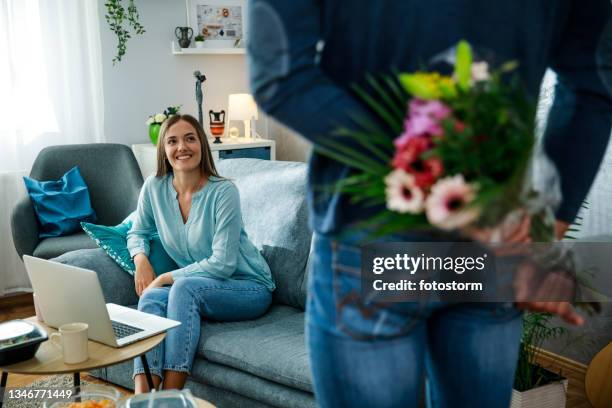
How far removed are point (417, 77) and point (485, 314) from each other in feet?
0.92

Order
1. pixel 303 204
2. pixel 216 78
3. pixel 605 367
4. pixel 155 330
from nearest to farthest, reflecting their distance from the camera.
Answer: pixel 155 330
pixel 605 367
pixel 303 204
pixel 216 78

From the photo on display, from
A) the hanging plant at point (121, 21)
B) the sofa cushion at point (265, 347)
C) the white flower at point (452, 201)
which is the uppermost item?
the hanging plant at point (121, 21)

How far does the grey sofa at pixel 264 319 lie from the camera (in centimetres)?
223

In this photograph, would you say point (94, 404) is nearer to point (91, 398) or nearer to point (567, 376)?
point (91, 398)

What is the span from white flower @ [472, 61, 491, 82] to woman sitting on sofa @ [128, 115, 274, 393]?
1.86 meters

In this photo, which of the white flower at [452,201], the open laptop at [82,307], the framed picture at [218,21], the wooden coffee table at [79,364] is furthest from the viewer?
the framed picture at [218,21]

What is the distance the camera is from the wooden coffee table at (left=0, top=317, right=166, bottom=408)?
1.93 m

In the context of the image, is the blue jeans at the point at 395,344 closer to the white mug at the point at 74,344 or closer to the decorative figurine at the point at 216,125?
the white mug at the point at 74,344

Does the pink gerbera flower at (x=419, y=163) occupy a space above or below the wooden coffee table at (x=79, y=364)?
above

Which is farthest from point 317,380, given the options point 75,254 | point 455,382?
point 75,254

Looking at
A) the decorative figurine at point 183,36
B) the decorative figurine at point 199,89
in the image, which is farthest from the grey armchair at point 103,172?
the decorative figurine at point 183,36

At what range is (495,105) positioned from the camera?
2.16 feet

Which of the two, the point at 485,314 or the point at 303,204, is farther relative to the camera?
the point at 303,204

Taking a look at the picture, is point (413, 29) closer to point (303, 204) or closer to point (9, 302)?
point (303, 204)
